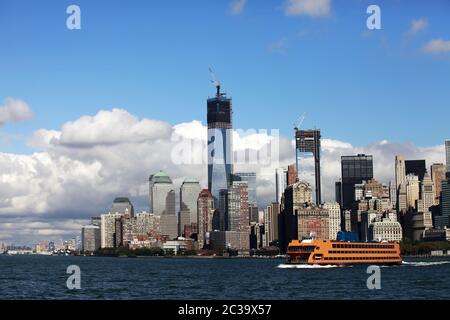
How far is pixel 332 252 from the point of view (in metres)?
94.6

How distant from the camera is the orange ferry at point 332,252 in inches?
3647

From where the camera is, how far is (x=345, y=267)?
313 feet

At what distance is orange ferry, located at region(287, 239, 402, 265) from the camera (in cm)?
9262
